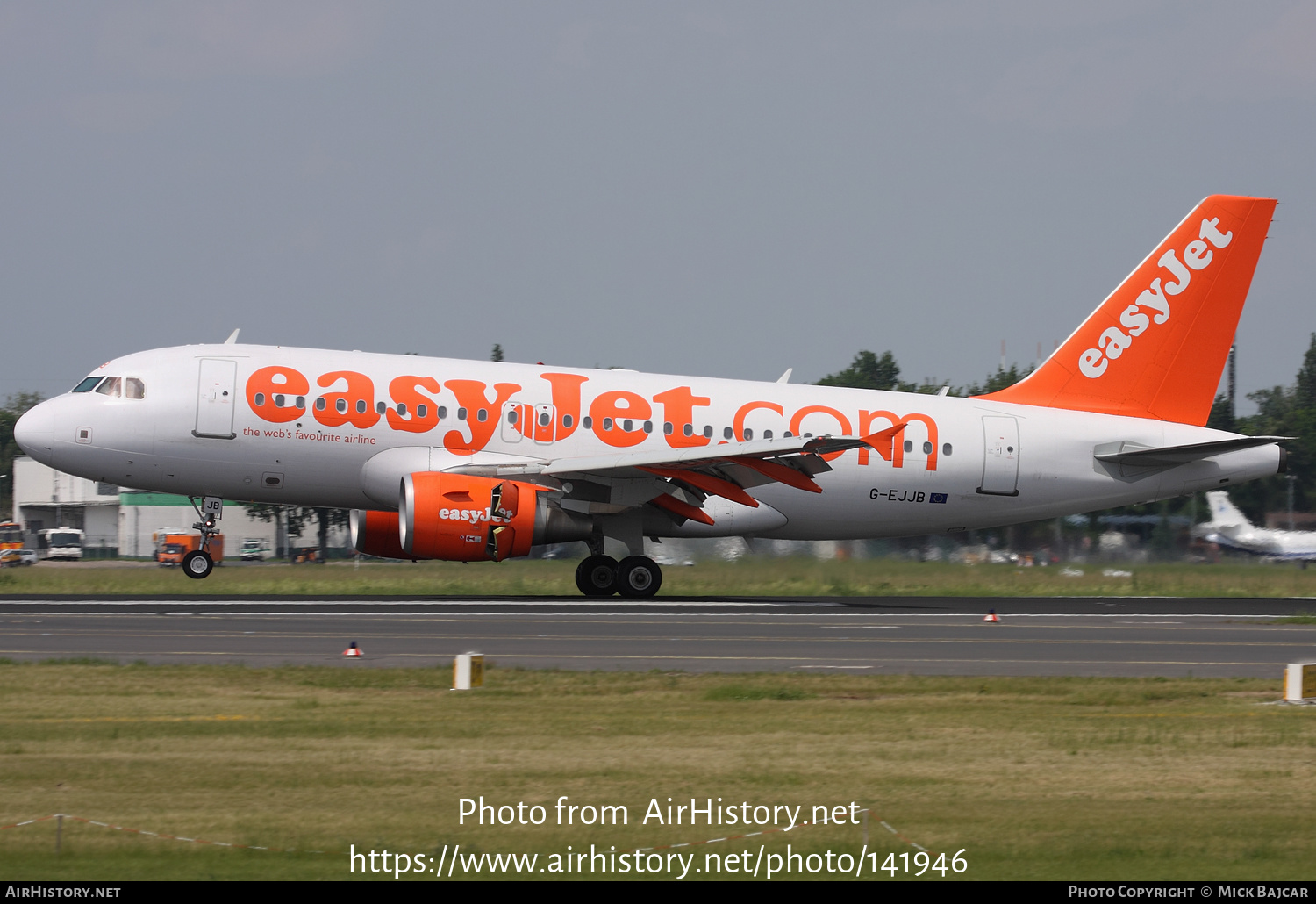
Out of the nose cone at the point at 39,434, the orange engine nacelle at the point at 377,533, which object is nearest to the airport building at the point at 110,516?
the nose cone at the point at 39,434

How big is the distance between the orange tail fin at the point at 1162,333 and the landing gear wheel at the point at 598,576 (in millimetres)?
9775

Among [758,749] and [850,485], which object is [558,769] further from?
[850,485]

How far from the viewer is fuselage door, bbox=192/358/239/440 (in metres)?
26.4

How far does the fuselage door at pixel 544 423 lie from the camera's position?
90.6 ft

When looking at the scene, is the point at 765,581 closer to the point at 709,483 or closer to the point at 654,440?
the point at 654,440

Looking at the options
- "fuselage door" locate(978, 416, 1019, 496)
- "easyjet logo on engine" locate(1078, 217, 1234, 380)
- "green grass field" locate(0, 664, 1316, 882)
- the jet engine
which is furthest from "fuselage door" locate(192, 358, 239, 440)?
"easyjet logo on engine" locate(1078, 217, 1234, 380)

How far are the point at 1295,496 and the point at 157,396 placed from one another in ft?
93.2

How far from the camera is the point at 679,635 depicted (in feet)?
65.9

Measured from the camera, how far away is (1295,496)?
37.9 meters

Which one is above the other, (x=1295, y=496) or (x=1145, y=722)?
(x=1295, y=496)

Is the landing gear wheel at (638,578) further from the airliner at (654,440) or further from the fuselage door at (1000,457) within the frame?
the fuselage door at (1000,457)

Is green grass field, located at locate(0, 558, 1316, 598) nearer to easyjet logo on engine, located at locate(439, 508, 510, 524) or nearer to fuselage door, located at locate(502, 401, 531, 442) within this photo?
fuselage door, located at locate(502, 401, 531, 442)

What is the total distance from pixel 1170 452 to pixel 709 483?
10144 mm
